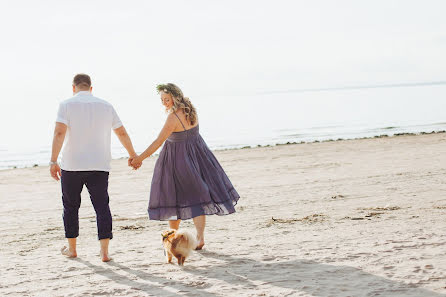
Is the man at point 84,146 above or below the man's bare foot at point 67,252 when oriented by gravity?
above

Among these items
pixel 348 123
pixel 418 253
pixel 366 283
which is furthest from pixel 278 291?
pixel 348 123

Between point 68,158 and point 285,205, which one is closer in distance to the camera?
point 68,158

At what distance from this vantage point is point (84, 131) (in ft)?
18.6

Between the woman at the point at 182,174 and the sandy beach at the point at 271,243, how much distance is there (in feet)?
1.47

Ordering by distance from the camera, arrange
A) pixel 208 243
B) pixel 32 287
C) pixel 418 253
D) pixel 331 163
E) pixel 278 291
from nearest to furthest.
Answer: pixel 278 291 → pixel 32 287 → pixel 418 253 → pixel 208 243 → pixel 331 163

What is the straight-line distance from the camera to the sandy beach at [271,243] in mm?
4887

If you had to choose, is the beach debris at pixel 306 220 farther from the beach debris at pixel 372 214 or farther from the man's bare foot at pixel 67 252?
the man's bare foot at pixel 67 252

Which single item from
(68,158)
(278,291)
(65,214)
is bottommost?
(278,291)

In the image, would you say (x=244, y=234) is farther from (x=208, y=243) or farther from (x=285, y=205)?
(x=285, y=205)

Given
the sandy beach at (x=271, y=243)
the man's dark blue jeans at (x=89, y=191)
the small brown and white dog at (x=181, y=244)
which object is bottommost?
the sandy beach at (x=271, y=243)

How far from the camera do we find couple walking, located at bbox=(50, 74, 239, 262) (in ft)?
18.6

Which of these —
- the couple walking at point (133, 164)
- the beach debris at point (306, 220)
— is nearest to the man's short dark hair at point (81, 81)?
the couple walking at point (133, 164)

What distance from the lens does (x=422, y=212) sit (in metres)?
7.57

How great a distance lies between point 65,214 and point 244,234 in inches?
85.0
